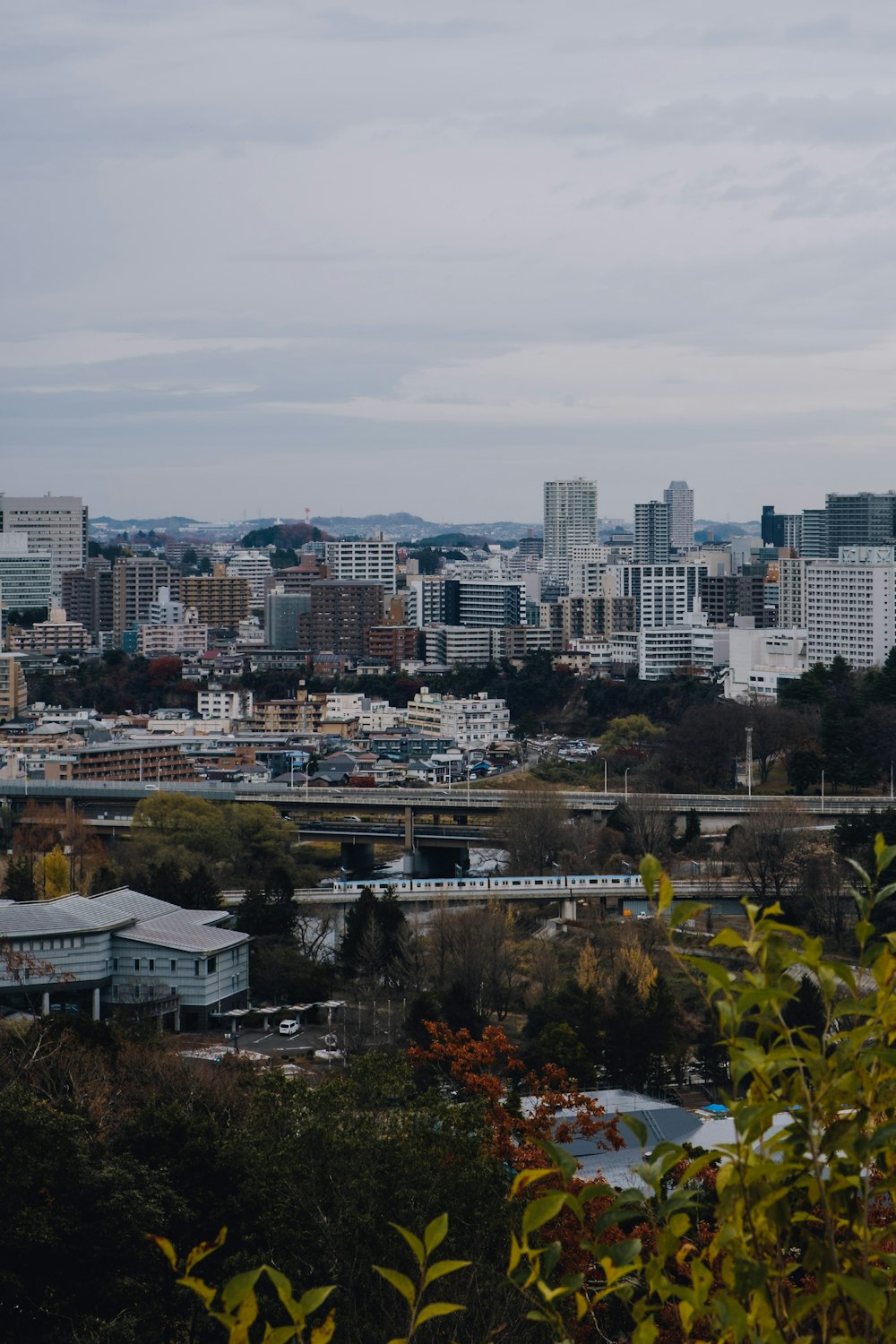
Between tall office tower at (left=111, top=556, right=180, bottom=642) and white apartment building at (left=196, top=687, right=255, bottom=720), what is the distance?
1300 cm

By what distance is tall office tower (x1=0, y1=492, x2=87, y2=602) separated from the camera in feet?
165

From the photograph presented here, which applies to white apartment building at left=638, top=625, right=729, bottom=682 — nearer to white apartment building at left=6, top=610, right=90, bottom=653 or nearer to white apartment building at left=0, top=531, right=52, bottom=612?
white apartment building at left=6, top=610, right=90, bottom=653

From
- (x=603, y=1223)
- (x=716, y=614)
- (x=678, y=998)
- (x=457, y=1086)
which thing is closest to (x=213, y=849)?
(x=678, y=998)

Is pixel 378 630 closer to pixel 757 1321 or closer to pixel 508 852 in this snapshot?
pixel 508 852

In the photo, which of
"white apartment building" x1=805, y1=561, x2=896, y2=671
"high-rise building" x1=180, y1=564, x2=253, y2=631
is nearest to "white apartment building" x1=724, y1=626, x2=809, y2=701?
"white apartment building" x1=805, y1=561, x2=896, y2=671

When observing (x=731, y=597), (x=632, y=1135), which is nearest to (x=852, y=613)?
(x=731, y=597)

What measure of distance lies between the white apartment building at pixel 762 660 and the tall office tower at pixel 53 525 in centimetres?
2547

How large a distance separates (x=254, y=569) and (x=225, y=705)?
2307 cm

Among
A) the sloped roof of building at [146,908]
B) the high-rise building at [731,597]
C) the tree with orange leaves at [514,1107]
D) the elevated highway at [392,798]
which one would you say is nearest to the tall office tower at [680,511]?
the high-rise building at [731,597]

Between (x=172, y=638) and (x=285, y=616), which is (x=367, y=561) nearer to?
(x=285, y=616)

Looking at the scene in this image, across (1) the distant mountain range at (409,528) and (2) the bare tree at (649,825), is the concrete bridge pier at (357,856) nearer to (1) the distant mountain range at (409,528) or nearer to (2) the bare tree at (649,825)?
(2) the bare tree at (649,825)

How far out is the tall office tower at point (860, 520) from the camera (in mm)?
48062

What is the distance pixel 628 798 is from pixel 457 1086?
12147mm

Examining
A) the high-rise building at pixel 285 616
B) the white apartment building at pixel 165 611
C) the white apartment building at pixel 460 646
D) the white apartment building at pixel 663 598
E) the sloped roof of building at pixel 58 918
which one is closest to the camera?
the sloped roof of building at pixel 58 918
